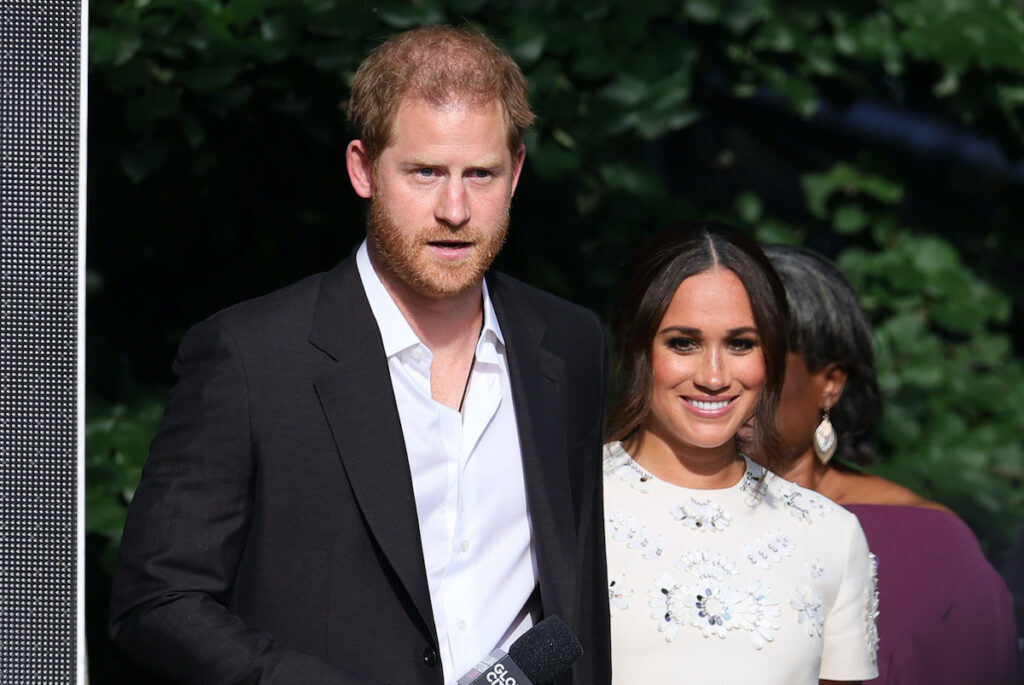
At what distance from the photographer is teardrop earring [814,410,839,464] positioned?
309 cm

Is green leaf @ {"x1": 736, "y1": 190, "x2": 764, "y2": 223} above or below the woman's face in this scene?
above

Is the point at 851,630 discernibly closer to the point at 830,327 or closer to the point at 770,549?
the point at 770,549

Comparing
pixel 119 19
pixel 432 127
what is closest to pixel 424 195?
pixel 432 127

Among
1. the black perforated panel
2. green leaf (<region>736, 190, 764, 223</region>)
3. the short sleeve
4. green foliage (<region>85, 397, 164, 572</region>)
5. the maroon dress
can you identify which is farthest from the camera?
green leaf (<region>736, 190, 764, 223</region>)

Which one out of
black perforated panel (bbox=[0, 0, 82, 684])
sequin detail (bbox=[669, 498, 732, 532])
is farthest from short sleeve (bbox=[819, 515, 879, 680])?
black perforated panel (bbox=[0, 0, 82, 684])

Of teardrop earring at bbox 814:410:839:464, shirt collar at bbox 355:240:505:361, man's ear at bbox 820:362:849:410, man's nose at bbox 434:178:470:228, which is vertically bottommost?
teardrop earring at bbox 814:410:839:464

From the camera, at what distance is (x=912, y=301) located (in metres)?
4.21

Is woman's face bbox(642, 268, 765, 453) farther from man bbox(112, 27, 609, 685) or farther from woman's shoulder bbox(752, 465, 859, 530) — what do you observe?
man bbox(112, 27, 609, 685)

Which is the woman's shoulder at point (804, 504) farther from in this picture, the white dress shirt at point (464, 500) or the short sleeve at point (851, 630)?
the white dress shirt at point (464, 500)

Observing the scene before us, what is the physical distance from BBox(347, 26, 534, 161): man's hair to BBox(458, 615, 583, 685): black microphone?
2.26 feet

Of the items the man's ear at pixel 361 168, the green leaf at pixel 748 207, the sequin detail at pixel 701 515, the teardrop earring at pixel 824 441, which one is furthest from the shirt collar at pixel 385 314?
the green leaf at pixel 748 207

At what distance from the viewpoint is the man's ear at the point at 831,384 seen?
3154mm

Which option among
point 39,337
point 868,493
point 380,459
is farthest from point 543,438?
point 868,493

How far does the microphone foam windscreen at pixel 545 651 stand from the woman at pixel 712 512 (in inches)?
19.2
